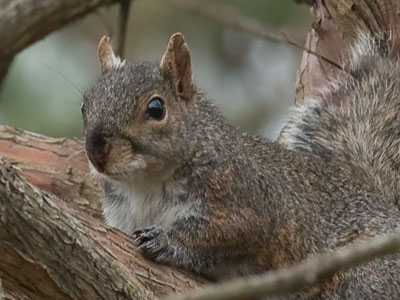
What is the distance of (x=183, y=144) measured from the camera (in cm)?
288

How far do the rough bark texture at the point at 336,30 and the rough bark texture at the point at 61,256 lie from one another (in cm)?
136

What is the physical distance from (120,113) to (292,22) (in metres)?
2.91

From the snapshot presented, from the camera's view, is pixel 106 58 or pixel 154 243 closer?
pixel 154 243

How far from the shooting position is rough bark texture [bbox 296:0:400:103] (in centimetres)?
388

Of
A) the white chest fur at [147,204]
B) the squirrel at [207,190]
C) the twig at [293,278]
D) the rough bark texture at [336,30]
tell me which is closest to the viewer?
the twig at [293,278]

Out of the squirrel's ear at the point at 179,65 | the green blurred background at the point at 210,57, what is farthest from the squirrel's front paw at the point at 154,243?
the green blurred background at the point at 210,57

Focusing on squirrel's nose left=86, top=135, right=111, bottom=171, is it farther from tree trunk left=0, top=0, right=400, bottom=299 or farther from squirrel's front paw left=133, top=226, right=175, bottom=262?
squirrel's front paw left=133, top=226, right=175, bottom=262

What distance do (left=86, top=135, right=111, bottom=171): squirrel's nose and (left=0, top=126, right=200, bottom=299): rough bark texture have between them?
13 cm

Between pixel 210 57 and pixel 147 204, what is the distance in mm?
2958

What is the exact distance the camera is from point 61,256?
222 cm

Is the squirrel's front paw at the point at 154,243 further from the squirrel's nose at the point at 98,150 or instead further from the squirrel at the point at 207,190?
the squirrel's nose at the point at 98,150

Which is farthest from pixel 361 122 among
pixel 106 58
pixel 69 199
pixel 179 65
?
pixel 69 199

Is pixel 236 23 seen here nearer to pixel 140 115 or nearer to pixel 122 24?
pixel 122 24

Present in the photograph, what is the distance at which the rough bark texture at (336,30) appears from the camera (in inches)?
153
